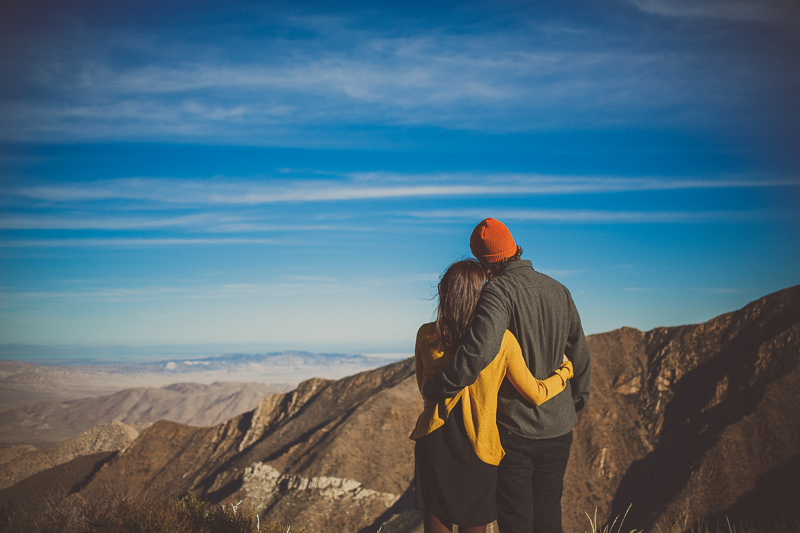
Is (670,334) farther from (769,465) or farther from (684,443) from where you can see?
(769,465)

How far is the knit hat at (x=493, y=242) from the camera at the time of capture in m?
2.98

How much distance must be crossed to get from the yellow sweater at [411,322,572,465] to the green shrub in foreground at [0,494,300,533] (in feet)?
10.9

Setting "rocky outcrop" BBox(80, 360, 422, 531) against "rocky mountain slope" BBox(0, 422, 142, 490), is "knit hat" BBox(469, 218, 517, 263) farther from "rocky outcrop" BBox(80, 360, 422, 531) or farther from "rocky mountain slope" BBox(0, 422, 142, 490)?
"rocky mountain slope" BBox(0, 422, 142, 490)

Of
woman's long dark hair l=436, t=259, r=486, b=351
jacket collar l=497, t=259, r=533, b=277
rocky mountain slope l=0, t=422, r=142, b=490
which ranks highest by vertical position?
jacket collar l=497, t=259, r=533, b=277

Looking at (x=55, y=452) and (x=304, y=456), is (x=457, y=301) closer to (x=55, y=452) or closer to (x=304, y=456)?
(x=304, y=456)

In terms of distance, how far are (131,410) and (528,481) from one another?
5069 inches

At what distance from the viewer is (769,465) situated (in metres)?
23.8

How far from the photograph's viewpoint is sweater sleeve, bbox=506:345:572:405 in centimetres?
274

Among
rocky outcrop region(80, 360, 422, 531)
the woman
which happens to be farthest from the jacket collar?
rocky outcrop region(80, 360, 422, 531)

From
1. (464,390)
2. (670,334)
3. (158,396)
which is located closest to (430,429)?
(464,390)

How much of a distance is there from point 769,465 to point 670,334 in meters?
14.0

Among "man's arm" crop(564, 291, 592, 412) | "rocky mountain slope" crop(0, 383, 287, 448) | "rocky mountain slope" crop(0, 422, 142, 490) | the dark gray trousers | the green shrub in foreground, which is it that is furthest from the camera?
"rocky mountain slope" crop(0, 383, 287, 448)

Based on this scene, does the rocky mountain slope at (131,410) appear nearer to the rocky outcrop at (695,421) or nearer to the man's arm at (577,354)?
the rocky outcrop at (695,421)

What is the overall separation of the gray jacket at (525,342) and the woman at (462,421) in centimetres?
10
